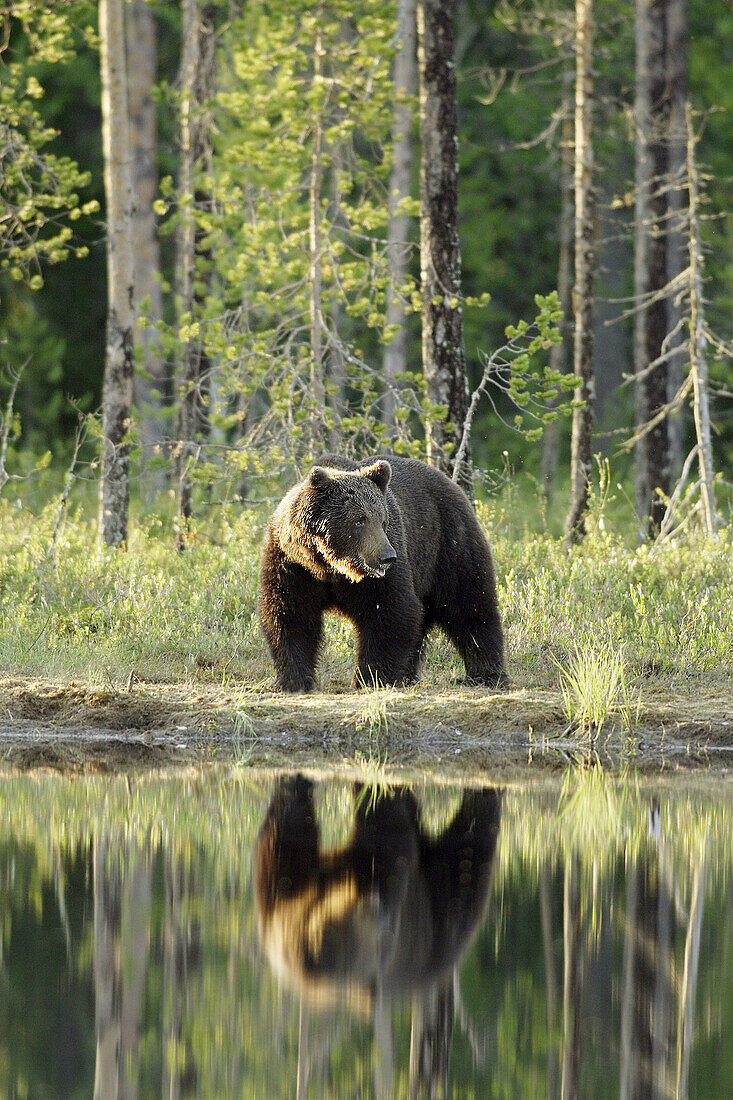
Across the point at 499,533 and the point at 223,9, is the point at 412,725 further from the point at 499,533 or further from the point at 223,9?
the point at 223,9

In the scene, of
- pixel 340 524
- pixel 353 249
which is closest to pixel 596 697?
pixel 340 524

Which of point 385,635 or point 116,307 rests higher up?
point 116,307

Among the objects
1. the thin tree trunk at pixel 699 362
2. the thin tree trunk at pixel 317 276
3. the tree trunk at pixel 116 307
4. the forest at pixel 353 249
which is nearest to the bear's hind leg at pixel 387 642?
the forest at pixel 353 249

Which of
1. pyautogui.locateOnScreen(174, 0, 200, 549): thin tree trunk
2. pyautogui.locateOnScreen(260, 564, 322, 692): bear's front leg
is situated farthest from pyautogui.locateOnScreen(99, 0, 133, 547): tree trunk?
pyautogui.locateOnScreen(260, 564, 322, 692): bear's front leg

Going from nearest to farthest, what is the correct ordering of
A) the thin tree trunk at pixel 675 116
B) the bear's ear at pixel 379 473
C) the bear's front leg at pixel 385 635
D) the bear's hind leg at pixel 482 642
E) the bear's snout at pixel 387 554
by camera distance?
the bear's snout at pixel 387 554 < the bear's ear at pixel 379 473 < the bear's front leg at pixel 385 635 < the bear's hind leg at pixel 482 642 < the thin tree trunk at pixel 675 116

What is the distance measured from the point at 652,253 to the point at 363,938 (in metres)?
15.7

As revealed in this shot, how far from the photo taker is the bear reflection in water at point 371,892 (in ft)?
17.7

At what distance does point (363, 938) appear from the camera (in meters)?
5.72

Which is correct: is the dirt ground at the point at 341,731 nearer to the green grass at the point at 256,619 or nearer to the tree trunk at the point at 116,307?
the green grass at the point at 256,619

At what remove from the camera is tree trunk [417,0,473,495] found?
13.8 meters

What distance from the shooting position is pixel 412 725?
9.08 m

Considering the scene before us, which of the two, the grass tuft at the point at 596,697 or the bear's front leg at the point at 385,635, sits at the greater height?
the bear's front leg at the point at 385,635

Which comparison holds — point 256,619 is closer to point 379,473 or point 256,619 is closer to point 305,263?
point 379,473

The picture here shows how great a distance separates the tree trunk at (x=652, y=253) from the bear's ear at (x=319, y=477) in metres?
10.5
